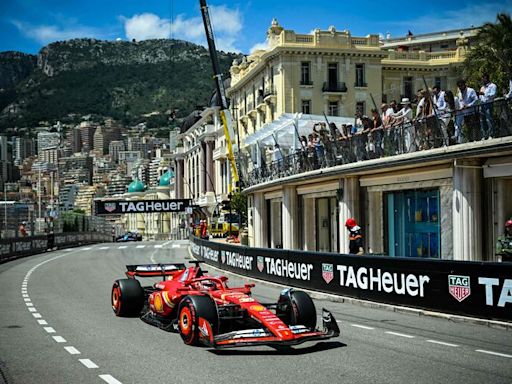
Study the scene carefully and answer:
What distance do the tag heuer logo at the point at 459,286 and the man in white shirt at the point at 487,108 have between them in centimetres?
543

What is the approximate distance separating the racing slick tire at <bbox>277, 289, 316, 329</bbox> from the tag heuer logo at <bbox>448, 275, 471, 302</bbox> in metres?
3.77

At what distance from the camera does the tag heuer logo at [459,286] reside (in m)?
14.9

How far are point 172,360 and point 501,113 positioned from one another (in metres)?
11.4

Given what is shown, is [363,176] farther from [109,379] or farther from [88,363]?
[109,379]

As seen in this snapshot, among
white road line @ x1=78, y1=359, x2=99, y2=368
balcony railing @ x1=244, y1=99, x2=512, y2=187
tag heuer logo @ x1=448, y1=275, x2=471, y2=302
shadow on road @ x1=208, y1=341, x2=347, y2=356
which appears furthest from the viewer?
balcony railing @ x1=244, y1=99, x2=512, y2=187

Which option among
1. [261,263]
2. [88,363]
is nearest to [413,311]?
[88,363]

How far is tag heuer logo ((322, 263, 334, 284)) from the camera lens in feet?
65.0

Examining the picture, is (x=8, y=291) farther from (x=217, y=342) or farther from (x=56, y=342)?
(x=217, y=342)

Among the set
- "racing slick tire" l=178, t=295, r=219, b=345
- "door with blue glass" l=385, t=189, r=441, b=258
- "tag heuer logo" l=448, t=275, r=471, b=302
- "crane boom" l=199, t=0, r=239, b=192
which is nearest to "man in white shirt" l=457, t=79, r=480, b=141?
"door with blue glass" l=385, t=189, r=441, b=258

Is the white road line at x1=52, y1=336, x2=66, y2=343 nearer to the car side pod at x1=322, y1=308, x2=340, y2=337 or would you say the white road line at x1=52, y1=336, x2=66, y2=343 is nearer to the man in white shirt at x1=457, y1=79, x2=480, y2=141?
the car side pod at x1=322, y1=308, x2=340, y2=337

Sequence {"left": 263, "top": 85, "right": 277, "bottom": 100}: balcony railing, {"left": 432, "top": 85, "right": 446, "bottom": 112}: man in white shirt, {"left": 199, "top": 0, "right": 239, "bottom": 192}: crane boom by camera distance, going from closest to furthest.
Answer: {"left": 432, "top": 85, "right": 446, "bottom": 112}: man in white shirt, {"left": 263, "top": 85, "right": 277, "bottom": 100}: balcony railing, {"left": 199, "top": 0, "right": 239, "bottom": 192}: crane boom

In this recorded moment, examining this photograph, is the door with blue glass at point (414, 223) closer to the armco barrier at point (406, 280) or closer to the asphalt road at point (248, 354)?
the armco barrier at point (406, 280)

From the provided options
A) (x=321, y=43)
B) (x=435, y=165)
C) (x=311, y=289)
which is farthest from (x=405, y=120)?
(x=321, y=43)

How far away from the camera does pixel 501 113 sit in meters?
18.8
